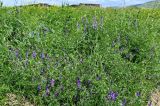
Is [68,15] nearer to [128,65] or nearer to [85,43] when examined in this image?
[85,43]

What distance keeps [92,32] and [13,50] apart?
2.18 metres

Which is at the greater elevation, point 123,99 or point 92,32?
point 92,32

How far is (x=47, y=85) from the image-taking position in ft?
23.4

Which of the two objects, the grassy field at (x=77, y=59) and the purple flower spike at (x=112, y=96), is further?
the grassy field at (x=77, y=59)

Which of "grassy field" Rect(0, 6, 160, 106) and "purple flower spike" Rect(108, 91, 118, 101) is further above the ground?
"grassy field" Rect(0, 6, 160, 106)

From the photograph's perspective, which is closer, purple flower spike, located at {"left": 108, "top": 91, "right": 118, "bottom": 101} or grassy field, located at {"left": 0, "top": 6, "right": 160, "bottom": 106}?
purple flower spike, located at {"left": 108, "top": 91, "right": 118, "bottom": 101}

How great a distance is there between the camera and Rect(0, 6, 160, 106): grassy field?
711 centimetres

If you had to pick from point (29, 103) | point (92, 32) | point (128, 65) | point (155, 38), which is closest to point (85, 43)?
point (92, 32)

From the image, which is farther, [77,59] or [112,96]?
[77,59]

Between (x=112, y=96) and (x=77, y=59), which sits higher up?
(x=77, y=59)

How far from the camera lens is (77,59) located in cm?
812

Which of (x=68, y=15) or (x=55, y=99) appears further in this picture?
(x=68, y=15)

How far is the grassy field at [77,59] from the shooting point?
7.11 metres

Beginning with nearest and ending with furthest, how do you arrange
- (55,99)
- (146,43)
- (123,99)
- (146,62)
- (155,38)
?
1. (55,99)
2. (123,99)
3. (146,62)
4. (146,43)
5. (155,38)
